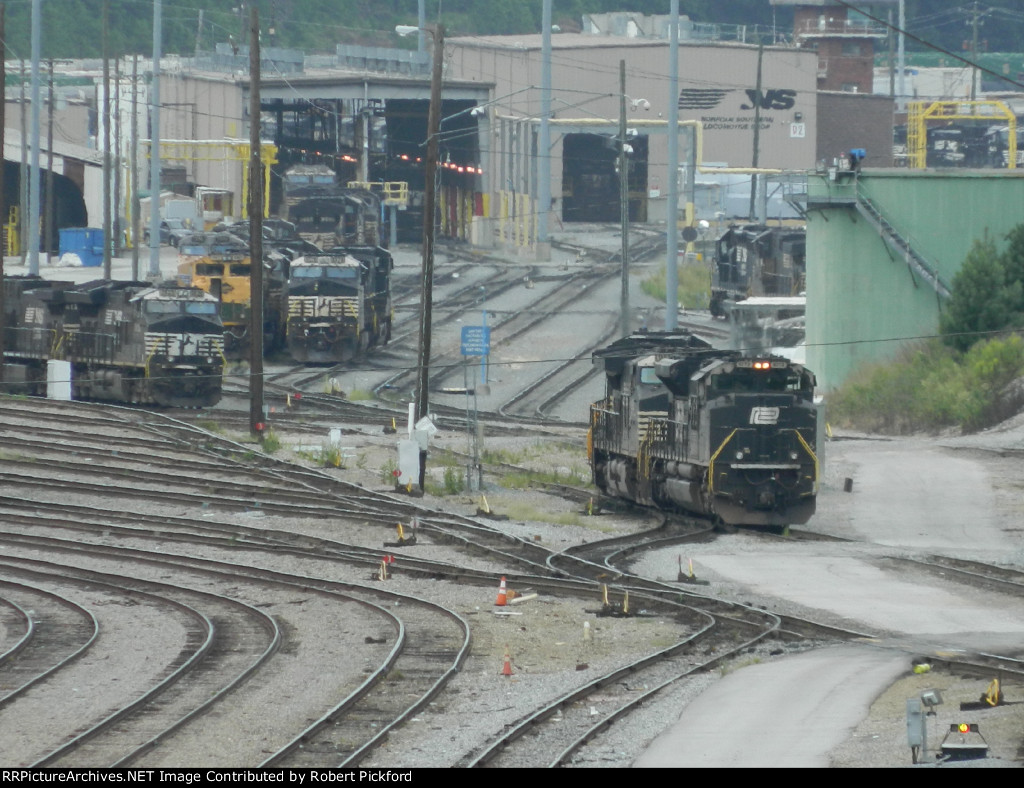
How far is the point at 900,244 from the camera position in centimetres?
4022

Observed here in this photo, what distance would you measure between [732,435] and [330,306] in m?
22.4

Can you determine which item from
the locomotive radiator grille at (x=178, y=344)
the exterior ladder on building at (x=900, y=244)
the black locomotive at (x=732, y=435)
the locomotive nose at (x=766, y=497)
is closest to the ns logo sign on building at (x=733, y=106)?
the exterior ladder on building at (x=900, y=244)

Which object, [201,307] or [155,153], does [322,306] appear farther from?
[155,153]

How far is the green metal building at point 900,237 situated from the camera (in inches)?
1582

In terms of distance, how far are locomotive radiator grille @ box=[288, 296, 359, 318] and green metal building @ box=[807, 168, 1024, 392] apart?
41.8ft

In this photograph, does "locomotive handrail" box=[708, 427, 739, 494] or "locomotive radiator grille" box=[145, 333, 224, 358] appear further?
"locomotive radiator grille" box=[145, 333, 224, 358]

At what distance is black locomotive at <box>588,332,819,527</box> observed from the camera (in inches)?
955

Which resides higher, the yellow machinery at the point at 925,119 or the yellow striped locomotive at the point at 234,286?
the yellow machinery at the point at 925,119

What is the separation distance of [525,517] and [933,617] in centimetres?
929

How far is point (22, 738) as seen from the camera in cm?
1318

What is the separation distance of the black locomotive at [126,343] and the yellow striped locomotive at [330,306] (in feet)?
18.5

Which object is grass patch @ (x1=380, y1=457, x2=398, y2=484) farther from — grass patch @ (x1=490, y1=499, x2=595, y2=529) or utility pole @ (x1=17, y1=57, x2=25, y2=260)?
utility pole @ (x1=17, y1=57, x2=25, y2=260)

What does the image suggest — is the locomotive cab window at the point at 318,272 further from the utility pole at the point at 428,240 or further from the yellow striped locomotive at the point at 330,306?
the utility pole at the point at 428,240

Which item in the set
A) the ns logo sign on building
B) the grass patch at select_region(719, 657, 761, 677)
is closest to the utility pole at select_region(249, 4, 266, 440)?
the grass patch at select_region(719, 657, 761, 677)
